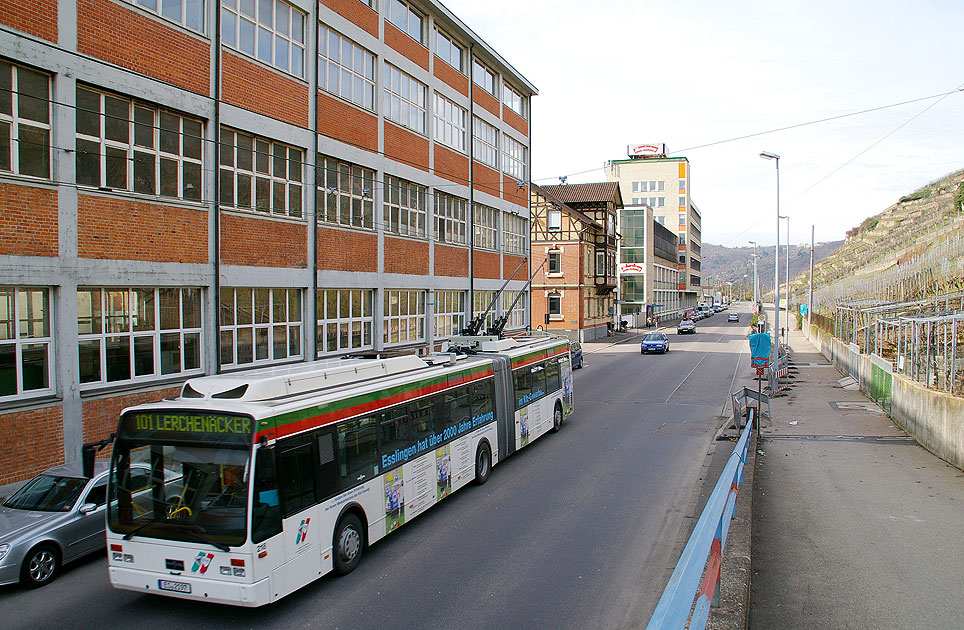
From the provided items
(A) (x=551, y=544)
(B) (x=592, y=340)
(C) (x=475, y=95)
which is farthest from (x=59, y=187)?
(B) (x=592, y=340)

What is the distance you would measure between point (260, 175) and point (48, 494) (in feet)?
32.9

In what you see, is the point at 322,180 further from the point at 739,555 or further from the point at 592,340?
the point at 592,340

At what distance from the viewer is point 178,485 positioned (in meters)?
7.42

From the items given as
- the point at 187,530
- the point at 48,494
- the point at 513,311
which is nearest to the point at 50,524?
the point at 48,494

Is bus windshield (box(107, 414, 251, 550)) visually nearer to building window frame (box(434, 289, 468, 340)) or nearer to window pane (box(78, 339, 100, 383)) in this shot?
window pane (box(78, 339, 100, 383))

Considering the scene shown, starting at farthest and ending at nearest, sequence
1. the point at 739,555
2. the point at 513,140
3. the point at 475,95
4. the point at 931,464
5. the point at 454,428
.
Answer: the point at 513,140 < the point at 475,95 < the point at 931,464 < the point at 454,428 < the point at 739,555

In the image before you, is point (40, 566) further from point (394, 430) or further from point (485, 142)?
point (485, 142)

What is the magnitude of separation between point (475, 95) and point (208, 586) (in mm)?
27577

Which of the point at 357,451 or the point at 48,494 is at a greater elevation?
the point at 357,451

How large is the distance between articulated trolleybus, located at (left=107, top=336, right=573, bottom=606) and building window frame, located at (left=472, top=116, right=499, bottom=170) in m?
22.5

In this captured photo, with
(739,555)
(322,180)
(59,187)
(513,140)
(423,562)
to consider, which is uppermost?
(513,140)

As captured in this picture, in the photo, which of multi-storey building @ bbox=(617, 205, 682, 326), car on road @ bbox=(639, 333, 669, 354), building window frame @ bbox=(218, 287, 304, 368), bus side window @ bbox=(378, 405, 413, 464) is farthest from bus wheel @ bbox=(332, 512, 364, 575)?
multi-storey building @ bbox=(617, 205, 682, 326)

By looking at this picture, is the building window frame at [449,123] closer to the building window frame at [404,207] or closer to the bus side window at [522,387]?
the building window frame at [404,207]

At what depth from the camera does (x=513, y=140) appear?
36.4 meters
